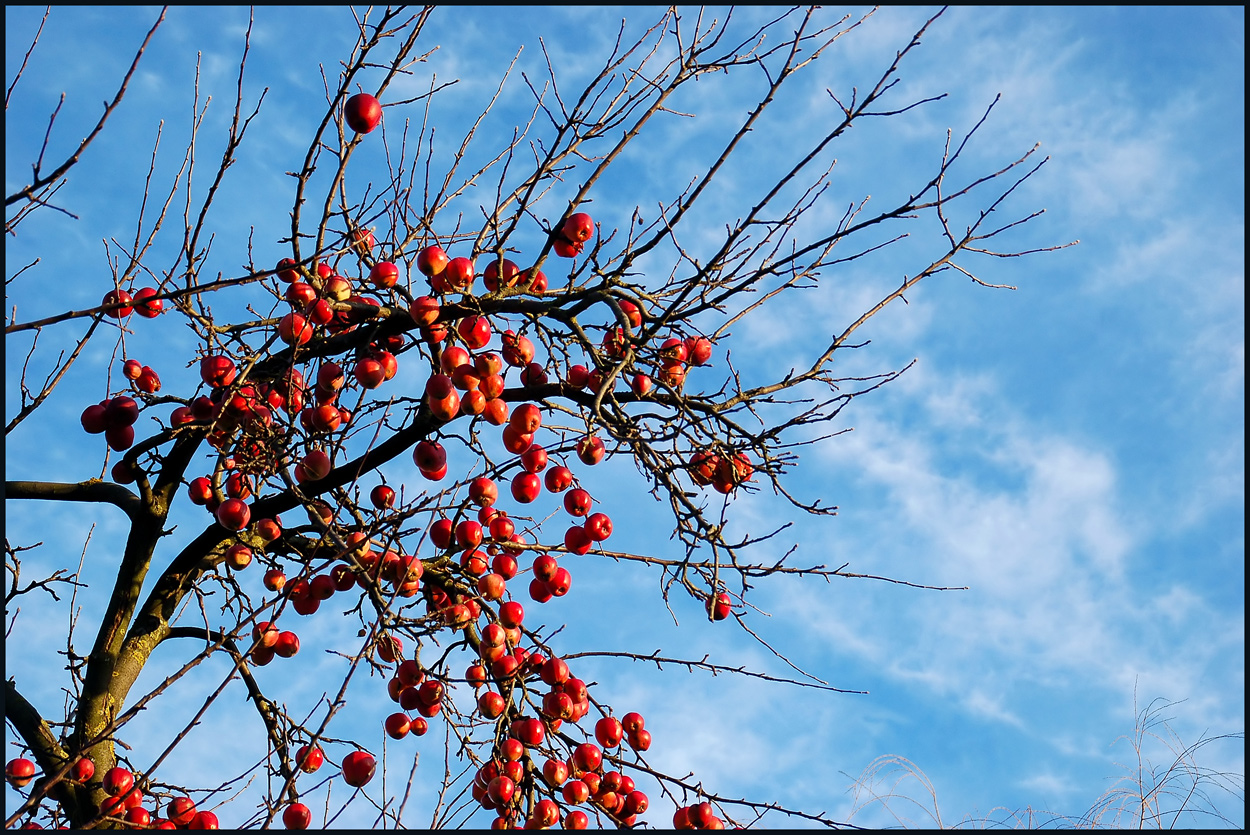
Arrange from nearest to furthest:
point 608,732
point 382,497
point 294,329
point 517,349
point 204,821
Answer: point 204,821
point 294,329
point 517,349
point 608,732
point 382,497

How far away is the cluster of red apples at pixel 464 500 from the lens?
3258 millimetres

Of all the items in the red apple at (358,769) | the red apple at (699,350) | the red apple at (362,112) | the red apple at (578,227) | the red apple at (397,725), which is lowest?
the red apple at (358,769)

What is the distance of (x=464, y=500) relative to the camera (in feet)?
11.2

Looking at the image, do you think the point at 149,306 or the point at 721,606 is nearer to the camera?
the point at 721,606

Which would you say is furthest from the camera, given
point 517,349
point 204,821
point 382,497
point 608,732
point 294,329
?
point 382,497

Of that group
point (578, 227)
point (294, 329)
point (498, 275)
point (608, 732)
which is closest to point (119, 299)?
point (294, 329)

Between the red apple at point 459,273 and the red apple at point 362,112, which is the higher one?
the red apple at point 362,112

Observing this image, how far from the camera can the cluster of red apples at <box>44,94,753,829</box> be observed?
3258 millimetres

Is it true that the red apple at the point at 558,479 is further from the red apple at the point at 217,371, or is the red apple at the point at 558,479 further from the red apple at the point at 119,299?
the red apple at the point at 119,299

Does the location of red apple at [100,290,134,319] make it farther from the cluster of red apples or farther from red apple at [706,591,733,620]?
red apple at [706,591,733,620]

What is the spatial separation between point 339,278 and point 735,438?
161cm

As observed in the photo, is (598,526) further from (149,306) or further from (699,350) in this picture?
(149,306)

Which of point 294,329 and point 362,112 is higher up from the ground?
point 362,112

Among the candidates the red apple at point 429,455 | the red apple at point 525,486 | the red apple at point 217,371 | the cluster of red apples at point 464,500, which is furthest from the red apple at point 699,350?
the red apple at point 217,371
